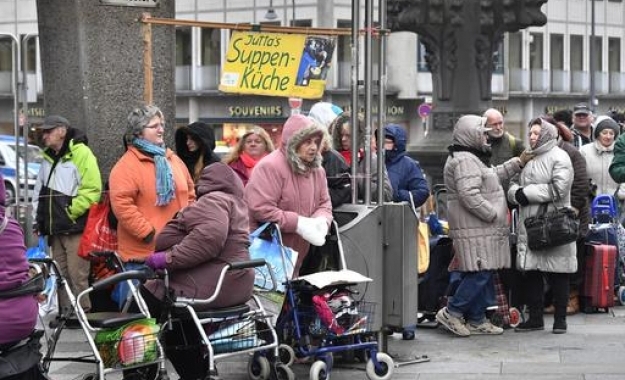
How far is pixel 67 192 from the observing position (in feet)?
37.1

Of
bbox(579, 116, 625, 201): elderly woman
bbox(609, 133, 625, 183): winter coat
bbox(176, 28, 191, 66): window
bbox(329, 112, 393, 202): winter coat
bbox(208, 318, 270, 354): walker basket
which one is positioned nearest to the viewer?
bbox(208, 318, 270, 354): walker basket

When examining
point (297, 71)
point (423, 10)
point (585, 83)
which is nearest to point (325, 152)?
point (297, 71)

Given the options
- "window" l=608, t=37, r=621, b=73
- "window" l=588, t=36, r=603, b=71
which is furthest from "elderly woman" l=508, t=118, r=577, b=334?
"window" l=608, t=37, r=621, b=73

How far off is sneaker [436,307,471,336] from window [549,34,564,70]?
48.9 metres

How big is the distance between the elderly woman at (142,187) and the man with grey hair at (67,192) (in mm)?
1267

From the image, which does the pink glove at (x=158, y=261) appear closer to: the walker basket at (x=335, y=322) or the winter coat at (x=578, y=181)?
the walker basket at (x=335, y=322)

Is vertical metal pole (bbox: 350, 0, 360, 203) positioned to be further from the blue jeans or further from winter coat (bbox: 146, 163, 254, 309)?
winter coat (bbox: 146, 163, 254, 309)

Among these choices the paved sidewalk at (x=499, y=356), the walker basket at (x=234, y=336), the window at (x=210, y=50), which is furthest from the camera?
the window at (x=210, y=50)

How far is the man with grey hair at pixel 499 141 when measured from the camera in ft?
41.1

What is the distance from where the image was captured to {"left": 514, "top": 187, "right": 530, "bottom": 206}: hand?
37.8ft

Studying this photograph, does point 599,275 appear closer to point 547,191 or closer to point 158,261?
point 547,191

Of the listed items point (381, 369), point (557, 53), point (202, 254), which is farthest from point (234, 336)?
point (557, 53)

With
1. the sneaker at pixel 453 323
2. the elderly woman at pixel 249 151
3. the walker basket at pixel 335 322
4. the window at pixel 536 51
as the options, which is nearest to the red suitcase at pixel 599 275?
the sneaker at pixel 453 323

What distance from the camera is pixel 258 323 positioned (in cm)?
858
